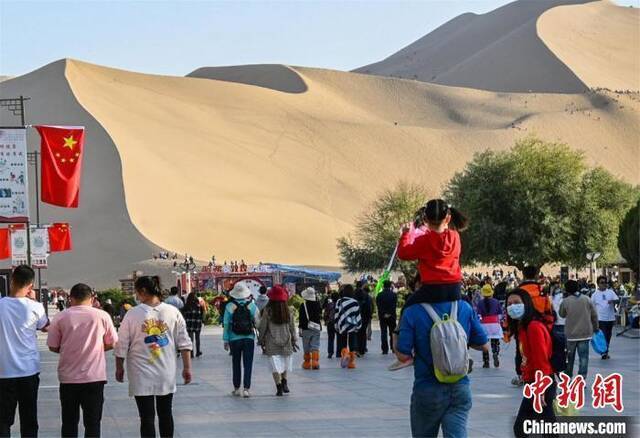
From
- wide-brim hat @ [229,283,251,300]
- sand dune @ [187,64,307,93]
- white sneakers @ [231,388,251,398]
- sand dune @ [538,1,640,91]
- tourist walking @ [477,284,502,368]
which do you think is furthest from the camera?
sand dune @ [538,1,640,91]

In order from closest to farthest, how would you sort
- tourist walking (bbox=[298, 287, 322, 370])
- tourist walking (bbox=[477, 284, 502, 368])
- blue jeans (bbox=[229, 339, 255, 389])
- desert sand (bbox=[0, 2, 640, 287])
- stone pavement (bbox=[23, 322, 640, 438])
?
1. stone pavement (bbox=[23, 322, 640, 438])
2. blue jeans (bbox=[229, 339, 255, 389])
3. tourist walking (bbox=[477, 284, 502, 368])
4. tourist walking (bbox=[298, 287, 322, 370])
5. desert sand (bbox=[0, 2, 640, 287])

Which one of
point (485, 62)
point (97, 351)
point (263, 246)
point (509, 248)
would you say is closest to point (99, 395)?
point (97, 351)

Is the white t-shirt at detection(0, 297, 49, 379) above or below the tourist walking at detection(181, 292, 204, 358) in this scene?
above

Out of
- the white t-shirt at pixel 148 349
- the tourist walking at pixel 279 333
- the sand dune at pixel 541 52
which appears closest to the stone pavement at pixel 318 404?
the tourist walking at pixel 279 333

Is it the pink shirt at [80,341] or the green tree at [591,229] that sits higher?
the green tree at [591,229]

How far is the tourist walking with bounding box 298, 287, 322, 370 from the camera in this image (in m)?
20.0

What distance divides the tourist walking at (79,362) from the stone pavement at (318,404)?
2246 millimetres

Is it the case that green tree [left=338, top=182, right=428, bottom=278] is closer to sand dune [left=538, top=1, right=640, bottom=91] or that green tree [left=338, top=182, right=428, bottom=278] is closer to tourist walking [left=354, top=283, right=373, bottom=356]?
tourist walking [left=354, top=283, right=373, bottom=356]

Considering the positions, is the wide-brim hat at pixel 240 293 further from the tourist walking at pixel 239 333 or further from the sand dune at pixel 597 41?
the sand dune at pixel 597 41

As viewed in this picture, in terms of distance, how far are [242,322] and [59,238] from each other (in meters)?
28.6

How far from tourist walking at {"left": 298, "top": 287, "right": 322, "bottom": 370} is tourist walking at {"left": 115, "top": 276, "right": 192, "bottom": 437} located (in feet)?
32.5

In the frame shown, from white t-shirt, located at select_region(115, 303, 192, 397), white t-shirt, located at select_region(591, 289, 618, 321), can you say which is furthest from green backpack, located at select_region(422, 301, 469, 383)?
white t-shirt, located at select_region(591, 289, 618, 321)

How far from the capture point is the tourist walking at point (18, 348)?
10.1 metres

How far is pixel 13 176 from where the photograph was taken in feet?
67.6
